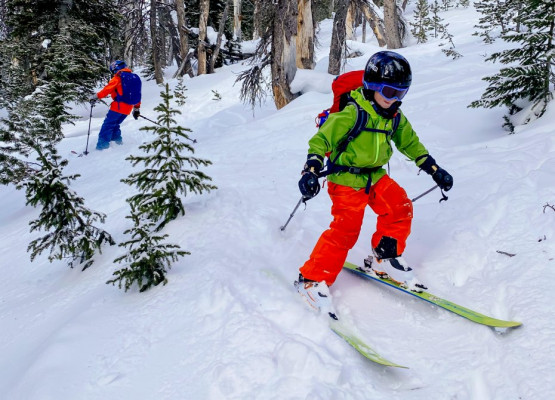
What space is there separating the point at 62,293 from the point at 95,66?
40.3 ft

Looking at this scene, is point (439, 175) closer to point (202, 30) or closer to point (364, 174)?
point (364, 174)

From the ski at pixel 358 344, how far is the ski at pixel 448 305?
2.35ft

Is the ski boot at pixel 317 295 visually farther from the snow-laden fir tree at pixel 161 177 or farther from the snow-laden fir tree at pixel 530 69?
the snow-laden fir tree at pixel 530 69

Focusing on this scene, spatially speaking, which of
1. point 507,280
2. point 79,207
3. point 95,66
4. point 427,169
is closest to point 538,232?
point 507,280

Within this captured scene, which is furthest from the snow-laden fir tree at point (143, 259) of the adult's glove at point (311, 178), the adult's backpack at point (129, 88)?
the adult's backpack at point (129, 88)

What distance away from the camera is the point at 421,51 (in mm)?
14094

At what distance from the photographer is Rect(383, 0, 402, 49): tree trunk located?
16069 millimetres

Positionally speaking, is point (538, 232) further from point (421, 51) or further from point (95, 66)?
point (95, 66)

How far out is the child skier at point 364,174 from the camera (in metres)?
2.99

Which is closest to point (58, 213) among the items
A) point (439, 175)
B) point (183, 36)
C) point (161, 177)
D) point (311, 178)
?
point (161, 177)

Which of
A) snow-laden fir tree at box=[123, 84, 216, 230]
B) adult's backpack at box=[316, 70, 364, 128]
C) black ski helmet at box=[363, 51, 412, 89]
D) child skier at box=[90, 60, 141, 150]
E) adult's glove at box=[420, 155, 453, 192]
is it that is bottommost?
child skier at box=[90, 60, 141, 150]

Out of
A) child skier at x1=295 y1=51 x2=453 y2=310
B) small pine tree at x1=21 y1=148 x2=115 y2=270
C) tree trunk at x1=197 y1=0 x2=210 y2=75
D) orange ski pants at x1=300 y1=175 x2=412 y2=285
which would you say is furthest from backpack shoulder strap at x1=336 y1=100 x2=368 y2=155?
tree trunk at x1=197 y1=0 x2=210 y2=75

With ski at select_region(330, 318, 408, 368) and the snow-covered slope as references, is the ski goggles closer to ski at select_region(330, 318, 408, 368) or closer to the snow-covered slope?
the snow-covered slope

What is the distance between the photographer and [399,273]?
11.7ft
